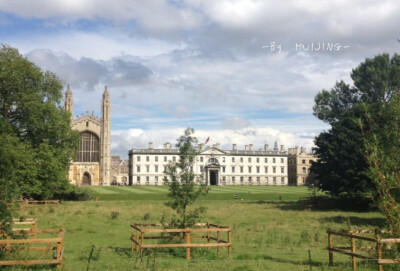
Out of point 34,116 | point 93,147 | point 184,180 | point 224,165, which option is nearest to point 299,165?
point 224,165

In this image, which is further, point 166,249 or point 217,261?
point 166,249

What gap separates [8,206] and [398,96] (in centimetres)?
1172

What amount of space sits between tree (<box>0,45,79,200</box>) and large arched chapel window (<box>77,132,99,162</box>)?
82475mm

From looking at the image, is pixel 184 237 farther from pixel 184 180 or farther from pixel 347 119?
pixel 347 119

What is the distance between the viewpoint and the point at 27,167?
35.8 metres

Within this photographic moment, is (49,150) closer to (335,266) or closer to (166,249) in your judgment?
(166,249)

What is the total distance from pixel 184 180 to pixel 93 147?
11176 centimetres

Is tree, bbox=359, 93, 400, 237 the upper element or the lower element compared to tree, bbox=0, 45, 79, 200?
lower

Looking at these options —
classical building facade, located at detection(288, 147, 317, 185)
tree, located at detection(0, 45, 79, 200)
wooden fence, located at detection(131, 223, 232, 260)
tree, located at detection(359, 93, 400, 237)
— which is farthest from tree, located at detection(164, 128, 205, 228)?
classical building facade, located at detection(288, 147, 317, 185)

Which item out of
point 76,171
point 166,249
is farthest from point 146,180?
point 166,249

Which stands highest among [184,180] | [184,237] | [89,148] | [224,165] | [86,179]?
[89,148]

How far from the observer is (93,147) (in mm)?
126125

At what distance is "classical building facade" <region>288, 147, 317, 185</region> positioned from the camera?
159625 mm

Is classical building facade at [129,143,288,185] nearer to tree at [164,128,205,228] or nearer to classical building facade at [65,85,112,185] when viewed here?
classical building facade at [65,85,112,185]
